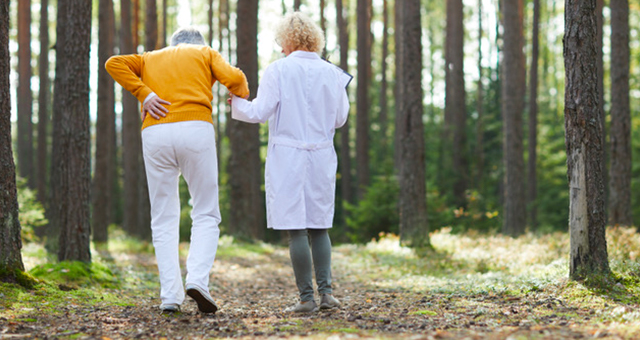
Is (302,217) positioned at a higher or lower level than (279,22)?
lower

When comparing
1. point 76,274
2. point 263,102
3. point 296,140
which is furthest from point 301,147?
point 76,274

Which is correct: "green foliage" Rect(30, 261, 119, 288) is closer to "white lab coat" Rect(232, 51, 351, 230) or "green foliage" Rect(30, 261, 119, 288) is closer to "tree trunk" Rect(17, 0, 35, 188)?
"white lab coat" Rect(232, 51, 351, 230)

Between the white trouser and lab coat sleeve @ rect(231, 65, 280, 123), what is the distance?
0.29 meters

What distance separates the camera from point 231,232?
1561 cm

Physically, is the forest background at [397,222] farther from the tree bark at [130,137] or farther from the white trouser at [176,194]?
the white trouser at [176,194]

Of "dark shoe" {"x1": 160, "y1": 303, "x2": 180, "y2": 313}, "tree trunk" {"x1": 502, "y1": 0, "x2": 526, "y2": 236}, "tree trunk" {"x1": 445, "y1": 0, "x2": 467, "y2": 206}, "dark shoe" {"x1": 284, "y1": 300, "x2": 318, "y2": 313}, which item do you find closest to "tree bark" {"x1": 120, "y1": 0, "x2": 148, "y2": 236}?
"tree trunk" {"x1": 502, "y1": 0, "x2": 526, "y2": 236}

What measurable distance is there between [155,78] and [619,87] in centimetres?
1048

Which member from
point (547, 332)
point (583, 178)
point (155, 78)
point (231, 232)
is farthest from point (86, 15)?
point (231, 232)

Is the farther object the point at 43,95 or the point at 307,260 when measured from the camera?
the point at 43,95

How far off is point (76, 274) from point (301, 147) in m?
3.58

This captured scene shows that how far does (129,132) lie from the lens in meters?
17.9

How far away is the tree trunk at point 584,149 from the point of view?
5.41 m

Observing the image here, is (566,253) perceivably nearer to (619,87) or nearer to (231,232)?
(619,87)

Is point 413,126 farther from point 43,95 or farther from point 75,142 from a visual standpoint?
point 43,95
